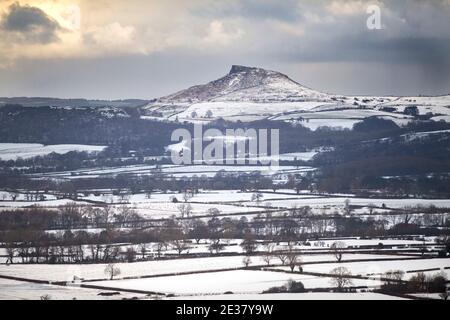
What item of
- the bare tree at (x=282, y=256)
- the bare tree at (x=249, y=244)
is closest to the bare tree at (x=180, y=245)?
the bare tree at (x=249, y=244)

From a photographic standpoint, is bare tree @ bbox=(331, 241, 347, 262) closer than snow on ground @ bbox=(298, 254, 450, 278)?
No

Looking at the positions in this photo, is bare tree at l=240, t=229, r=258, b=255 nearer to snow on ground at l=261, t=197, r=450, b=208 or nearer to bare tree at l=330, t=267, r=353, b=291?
bare tree at l=330, t=267, r=353, b=291

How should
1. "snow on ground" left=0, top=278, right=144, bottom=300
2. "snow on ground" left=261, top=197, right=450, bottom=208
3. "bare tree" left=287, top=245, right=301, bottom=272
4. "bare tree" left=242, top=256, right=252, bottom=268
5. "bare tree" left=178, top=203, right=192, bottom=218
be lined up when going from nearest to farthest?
"snow on ground" left=0, top=278, right=144, bottom=300 < "bare tree" left=287, top=245, right=301, bottom=272 < "bare tree" left=242, top=256, right=252, bottom=268 < "bare tree" left=178, top=203, right=192, bottom=218 < "snow on ground" left=261, top=197, right=450, bottom=208

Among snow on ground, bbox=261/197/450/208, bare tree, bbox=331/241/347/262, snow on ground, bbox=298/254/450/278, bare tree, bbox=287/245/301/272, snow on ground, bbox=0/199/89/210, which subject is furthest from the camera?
snow on ground, bbox=261/197/450/208

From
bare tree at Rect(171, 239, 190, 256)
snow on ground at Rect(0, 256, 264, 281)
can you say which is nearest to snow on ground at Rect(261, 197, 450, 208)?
bare tree at Rect(171, 239, 190, 256)

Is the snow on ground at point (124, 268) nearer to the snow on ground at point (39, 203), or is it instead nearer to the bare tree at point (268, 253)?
the bare tree at point (268, 253)
